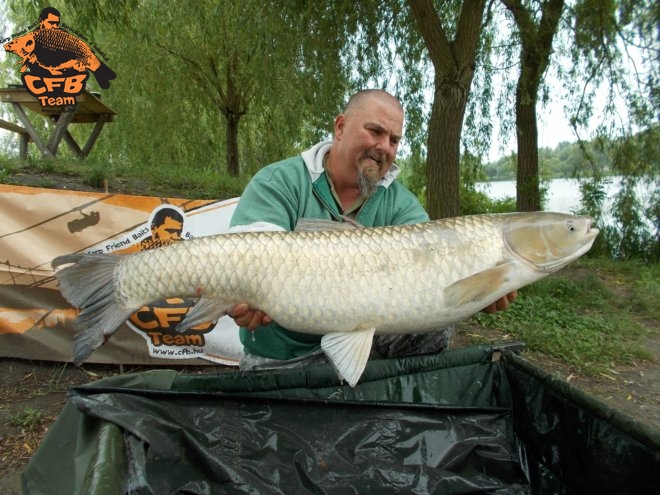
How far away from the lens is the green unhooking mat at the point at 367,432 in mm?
1128

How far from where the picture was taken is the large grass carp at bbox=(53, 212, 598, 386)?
121 centimetres

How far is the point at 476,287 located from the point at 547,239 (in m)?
0.23

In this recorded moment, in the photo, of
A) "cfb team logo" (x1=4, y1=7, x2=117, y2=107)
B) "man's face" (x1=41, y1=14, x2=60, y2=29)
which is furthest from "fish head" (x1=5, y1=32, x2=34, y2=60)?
"man's face" (x1=41, y1=14, x2=60, y2=29)

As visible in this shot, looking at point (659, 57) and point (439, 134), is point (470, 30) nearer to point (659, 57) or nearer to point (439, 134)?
point (439, 134)

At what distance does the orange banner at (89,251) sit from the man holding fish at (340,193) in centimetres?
88

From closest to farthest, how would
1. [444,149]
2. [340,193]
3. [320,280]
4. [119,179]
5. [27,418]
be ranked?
[320,280], [340,193], [27,418], [444,149], [119,179]

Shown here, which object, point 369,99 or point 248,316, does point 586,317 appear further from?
point 248,316

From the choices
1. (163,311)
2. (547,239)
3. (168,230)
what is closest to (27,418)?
(163,311)

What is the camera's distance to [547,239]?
127 centimetres

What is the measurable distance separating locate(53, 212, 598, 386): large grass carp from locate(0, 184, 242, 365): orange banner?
1218 millimetres

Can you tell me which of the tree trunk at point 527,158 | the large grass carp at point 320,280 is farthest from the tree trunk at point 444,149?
the large grass carp at point 320,280

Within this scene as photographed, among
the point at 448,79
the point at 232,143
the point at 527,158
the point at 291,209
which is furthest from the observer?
the point at 232,143

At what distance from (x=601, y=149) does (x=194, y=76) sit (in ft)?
14.9

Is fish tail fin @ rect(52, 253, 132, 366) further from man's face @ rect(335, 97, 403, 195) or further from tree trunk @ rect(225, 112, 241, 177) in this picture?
tree trunk @ rect(225, 112, 241, 177)
